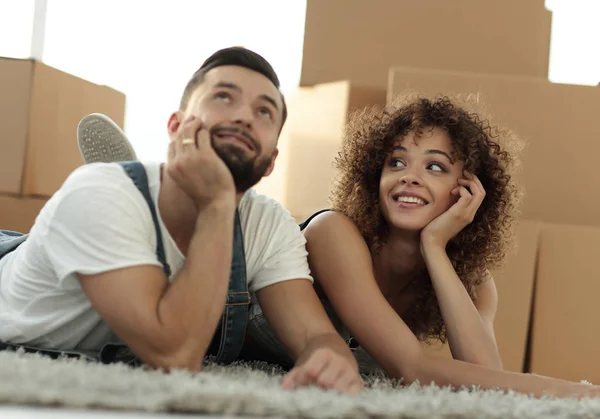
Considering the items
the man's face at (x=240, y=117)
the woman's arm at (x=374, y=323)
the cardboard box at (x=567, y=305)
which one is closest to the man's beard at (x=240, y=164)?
the man's face at (x=240, y=117)

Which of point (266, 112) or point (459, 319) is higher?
point (266, 112)

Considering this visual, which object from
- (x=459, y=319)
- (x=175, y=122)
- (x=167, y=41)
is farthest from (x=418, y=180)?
(x=167, y=41)

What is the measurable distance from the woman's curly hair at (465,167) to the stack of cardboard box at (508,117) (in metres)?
0.23

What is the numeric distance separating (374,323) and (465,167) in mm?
440

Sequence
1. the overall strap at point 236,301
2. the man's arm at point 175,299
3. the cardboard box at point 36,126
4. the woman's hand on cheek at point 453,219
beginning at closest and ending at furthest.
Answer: the man's arm at point 175,299 → the overall strap at point 236,301 → the woman's hand on cheek at point 453,219 → the cardboard box at point 36,126

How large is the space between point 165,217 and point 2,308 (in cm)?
29

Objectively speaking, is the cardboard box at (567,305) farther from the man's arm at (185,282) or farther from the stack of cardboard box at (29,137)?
the stack of cardboard box at (29,137)

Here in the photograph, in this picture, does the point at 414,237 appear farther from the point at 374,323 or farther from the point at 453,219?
the point at 374,323

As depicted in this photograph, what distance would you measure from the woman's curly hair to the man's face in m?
0.42

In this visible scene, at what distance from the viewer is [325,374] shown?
0.99 meters

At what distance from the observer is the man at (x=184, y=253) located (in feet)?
3.18

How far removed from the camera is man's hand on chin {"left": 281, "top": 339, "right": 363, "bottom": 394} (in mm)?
977

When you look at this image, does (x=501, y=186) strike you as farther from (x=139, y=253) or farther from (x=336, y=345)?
(x=139, y=253)

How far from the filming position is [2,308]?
1.15 metres
